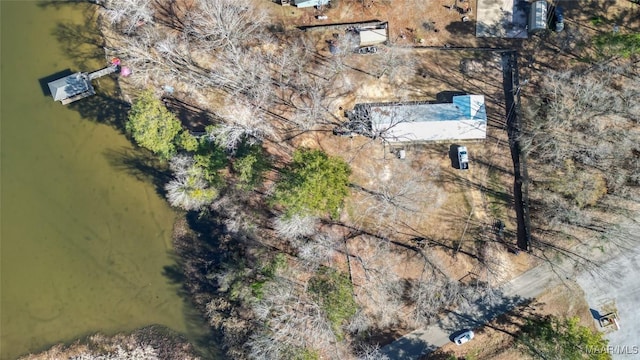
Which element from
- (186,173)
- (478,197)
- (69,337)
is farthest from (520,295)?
(69,337)

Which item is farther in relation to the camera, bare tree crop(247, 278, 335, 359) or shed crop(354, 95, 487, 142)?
shed crop(354, 95, 487, 142)

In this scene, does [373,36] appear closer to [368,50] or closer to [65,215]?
[368,50]

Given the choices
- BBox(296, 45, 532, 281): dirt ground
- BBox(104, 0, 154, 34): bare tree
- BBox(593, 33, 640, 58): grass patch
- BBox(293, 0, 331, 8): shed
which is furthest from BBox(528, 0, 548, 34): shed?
BBox(104, 0, 154, 34): bare tree

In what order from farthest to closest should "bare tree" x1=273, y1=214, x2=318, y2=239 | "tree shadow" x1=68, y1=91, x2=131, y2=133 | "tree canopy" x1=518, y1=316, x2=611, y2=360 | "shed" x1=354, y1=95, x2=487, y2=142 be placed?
"tree shadow" x1=68, y1=91, x2=131, y2=133 < "shed" x1=354, y1=95, x2=487, y2=142 < "bare tree" x1=273, y1=214, x2=318, y2=239 < "tree canopy" x1=518, y1=316, x2=611, y2=360

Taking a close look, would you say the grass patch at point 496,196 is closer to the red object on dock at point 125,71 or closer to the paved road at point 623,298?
the paved road at point 623,298

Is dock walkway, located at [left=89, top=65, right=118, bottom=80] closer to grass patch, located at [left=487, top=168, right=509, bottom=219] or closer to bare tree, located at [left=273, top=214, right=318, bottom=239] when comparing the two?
bare tree, located at [left=273, top=214, right=318, bottom=239]

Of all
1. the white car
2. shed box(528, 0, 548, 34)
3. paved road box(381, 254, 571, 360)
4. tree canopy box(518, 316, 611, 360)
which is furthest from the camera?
paved road box(381, 254, 571, 360)

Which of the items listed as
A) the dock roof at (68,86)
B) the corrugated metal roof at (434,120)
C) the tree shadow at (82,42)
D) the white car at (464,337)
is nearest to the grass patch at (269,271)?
the corrugated metal roof at (434,120)

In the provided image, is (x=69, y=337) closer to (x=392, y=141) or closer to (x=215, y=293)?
(x=215, y=293)

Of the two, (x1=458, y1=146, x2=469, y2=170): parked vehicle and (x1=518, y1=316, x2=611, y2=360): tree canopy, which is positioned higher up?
(x1=458, y1=146, x2=469, y2=170): parked vehicle
